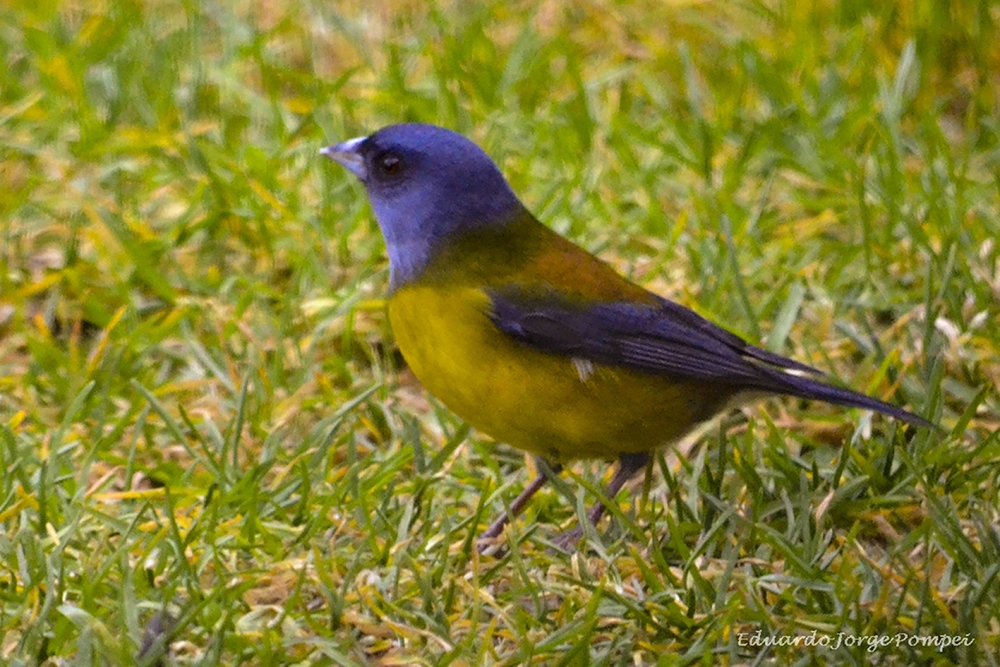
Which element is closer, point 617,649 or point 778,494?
point 617,649

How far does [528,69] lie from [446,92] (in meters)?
0.58

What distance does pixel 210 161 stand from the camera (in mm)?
5609

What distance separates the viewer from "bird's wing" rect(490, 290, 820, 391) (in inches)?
149

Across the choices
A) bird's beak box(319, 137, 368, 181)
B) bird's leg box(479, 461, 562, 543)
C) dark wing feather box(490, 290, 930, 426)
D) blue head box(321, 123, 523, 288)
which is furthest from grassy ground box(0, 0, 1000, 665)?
bird's beak box(319, 137, 368, 181)

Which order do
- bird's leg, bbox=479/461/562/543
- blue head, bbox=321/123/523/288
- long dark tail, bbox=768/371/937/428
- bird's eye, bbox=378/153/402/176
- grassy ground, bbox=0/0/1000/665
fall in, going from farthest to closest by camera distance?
1. bird's eye, bbox=378/153/402/176
2. blue head, bbox=321/123/523/288
3. bird's leg, bbox=479/461/562/543
4. long dark tail, bbox=768/371/937/428
5. grassy ground, bbox=0/0/1000/665

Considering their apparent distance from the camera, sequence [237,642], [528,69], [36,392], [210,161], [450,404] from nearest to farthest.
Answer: [237,642]
[450,404]
[36,392]
[210,161]
[528,69]

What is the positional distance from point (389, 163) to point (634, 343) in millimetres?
1000

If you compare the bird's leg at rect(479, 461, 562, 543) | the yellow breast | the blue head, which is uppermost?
the blue head

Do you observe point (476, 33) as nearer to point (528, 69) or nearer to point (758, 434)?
point (528, 69)

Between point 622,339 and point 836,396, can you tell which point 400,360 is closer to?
point 622,339

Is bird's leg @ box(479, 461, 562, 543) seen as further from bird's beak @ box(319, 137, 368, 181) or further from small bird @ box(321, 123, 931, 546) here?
bird's beak @ box(319, 137, 368, 181)

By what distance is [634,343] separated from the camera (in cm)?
382

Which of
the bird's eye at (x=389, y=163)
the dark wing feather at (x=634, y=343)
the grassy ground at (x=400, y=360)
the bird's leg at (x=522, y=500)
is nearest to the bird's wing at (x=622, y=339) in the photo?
the dark wing feather at (x=634, y=343)

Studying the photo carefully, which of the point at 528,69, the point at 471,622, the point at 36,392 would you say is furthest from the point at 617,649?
the point at 528,69
